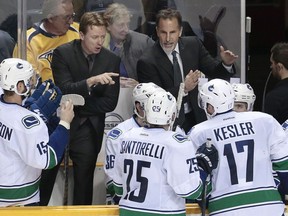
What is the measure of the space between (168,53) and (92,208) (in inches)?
71.5

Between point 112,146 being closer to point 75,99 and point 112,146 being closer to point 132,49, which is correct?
point 75,99

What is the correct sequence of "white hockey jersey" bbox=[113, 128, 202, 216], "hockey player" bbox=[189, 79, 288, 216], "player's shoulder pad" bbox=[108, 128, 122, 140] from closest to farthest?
"white hockey jersey" bbox=[113, 128, 202, 216] → "hockey player" bbox=[189, 79, 288, 216] → "player's shoulder pad" bbox=[108, 128, 122, 140]

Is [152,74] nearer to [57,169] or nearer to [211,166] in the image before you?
[57,169]

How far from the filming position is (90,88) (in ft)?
23.9

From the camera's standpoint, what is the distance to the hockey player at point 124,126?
6602mm

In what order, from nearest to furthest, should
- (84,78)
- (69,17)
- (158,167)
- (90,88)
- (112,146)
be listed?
(158,167)
(112,146)
(90,88)
(84,78)
(69,17)

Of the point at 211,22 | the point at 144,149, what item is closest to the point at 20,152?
the point at 144,149

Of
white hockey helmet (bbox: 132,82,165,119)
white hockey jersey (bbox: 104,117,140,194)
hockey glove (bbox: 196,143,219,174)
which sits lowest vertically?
white hockey jersey (bbox: 104,117,140,194)

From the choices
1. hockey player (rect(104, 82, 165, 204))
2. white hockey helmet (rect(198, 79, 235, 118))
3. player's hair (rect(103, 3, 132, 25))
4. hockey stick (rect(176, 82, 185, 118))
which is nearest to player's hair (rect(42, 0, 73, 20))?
player's hair (rect(103, 3, 132, 25))

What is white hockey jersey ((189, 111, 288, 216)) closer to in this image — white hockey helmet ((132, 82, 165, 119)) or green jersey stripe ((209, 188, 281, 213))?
green jersey stripe ((209, 188, 281, 213))

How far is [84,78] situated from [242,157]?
1750 mm

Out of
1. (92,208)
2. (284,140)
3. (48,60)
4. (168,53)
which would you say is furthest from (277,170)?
(48,60)

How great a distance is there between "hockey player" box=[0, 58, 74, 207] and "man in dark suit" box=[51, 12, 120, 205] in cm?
97

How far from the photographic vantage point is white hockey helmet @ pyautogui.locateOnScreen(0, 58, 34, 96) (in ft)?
20.6
